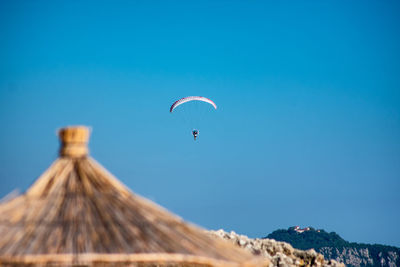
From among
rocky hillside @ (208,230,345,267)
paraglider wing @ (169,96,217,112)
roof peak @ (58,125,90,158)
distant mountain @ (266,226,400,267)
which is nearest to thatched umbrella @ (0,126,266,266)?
roof peak @ (58,125,90,158)

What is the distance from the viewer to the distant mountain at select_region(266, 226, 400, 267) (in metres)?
38.7

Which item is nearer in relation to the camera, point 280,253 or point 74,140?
point 74,140

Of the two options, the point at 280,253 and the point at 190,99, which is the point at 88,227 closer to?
the point at 280,253

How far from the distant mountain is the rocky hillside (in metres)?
21.8

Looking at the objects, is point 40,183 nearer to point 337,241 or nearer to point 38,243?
point 38,243

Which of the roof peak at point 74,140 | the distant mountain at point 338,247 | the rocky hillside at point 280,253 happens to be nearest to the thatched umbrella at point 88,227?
the roof peak at point 74,140

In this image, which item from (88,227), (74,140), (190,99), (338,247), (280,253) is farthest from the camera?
(338,247)

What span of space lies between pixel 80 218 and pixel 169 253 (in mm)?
1051

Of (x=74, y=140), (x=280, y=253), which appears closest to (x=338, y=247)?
(x=280, y=253)

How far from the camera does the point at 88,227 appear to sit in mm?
7773

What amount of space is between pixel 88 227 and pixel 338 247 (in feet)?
115

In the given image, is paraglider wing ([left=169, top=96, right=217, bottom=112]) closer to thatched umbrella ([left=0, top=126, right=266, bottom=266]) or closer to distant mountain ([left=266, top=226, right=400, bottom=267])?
distant mountain ([left=266, top=226, right=400, bottom=267])

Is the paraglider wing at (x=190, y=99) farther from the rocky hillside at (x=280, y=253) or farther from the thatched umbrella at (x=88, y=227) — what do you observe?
the thatched umbrella at (x=88, y=227)

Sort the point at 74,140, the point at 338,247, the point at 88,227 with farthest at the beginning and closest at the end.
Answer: the point at 338,247
the point at 74,140
the point at 88,227
